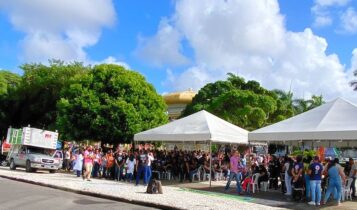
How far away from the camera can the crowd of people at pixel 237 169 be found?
16702 millimetres

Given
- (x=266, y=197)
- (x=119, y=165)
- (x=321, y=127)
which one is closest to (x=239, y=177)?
(x=266, y=197)

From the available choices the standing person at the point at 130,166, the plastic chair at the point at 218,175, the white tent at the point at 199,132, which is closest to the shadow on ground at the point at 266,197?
the white tent at the point at 199,132

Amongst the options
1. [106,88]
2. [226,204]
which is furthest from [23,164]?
[226,204]

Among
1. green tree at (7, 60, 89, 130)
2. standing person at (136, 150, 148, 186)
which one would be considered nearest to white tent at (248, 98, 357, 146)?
standing person at (136, 150, 148, 186)

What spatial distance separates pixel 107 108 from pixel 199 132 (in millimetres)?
13587

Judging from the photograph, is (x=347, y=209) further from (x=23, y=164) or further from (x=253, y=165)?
(x=23, y=164)

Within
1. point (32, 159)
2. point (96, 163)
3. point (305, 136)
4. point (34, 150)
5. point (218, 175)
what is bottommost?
point (218, 175)

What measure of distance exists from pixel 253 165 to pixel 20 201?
10619 mm

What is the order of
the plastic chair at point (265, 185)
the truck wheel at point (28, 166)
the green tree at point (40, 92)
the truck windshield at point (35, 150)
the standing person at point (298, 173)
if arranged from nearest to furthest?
the standing person at point (298, 173) → the plastic chair at point (265, 185) → the truck wheel at point (28, 166) → the truck windshield at point (35, 150) → the green tree at point (40, 92)

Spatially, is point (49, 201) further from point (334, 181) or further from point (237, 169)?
point (334, 181)

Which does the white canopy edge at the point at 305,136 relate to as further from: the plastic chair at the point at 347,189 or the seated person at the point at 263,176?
the plastic chair at the point at 347,189

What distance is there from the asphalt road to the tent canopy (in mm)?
6774

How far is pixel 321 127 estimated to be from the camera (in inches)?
714

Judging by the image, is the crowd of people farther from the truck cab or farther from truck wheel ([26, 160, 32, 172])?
truck wheel ([26, 160, 32, 172])
